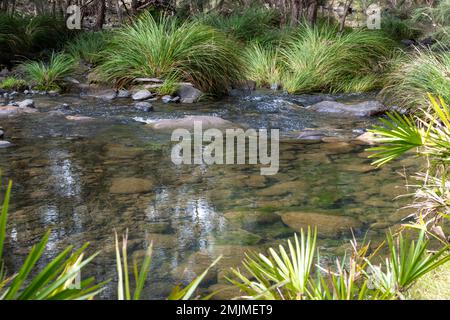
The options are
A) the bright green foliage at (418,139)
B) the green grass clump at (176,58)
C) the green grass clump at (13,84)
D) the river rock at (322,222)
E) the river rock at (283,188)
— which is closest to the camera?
the bright green foliage at (418,139)

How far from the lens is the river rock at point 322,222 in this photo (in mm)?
3336

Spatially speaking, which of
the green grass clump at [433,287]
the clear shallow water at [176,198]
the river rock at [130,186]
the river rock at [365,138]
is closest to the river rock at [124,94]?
the clear shallow water at [176,198]

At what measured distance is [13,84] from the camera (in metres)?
9.11

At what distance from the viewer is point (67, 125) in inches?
262

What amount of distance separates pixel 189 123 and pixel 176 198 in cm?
272

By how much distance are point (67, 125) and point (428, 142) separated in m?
5.01

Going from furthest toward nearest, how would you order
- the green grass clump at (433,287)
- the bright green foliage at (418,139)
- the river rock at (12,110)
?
the river rock at (12,110), the bright green foliage at (418,139), the green grass clump at (433,287)

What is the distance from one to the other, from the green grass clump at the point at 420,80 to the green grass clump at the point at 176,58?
8.63 feet

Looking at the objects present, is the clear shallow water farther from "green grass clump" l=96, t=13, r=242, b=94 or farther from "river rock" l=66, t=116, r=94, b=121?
"green grass clump" l=96, t=13, r=242, b=94

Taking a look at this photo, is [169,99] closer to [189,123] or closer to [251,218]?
[189,123]

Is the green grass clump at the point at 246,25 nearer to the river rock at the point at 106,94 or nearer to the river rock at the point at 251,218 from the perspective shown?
the river rock at the point at 106,94

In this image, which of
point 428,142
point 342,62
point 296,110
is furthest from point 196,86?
point 428,142

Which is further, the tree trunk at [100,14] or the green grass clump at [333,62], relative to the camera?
the tree trunk at [100,14]

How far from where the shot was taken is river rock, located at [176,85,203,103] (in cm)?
847
